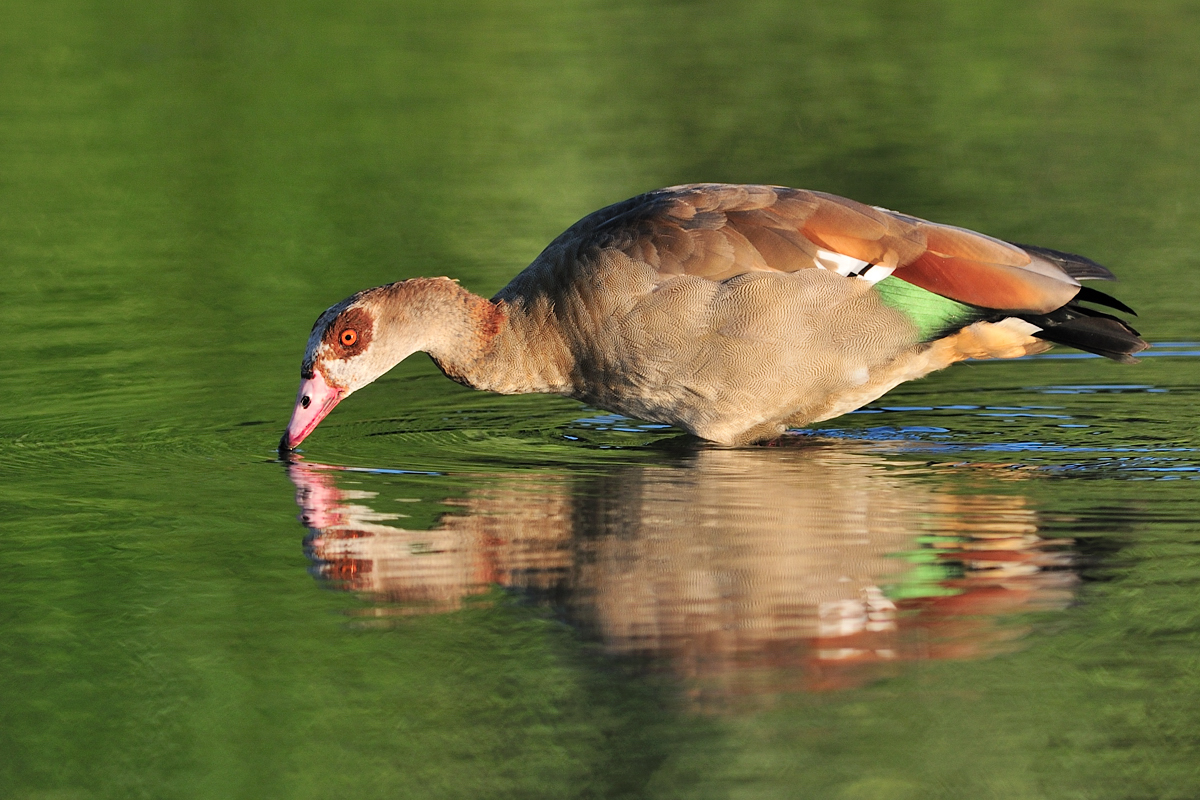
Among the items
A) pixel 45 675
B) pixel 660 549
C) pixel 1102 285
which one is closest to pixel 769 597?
pixel 660 549

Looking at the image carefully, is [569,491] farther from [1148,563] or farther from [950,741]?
[950,741]

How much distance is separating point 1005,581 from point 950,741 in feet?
4.49

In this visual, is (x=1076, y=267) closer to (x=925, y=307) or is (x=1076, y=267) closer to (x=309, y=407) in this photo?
(x=925, y=307)

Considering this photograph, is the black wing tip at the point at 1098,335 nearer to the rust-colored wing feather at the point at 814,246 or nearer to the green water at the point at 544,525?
the rust-colored wing feather at the point at 814,246

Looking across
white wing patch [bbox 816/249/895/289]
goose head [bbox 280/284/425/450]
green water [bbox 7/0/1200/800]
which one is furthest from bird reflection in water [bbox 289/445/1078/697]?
white wing patch [bbox 816/249/895/289]

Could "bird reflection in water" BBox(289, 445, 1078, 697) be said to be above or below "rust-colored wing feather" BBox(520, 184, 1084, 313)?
below

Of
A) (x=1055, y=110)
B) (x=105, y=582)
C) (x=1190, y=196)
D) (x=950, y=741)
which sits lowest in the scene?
(x=950, y=741)

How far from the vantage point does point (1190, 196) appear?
13812 millimetres

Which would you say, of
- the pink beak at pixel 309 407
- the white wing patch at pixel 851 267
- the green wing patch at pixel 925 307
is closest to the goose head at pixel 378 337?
the pink beak at pixel 309 407

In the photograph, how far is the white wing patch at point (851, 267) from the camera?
317 inches

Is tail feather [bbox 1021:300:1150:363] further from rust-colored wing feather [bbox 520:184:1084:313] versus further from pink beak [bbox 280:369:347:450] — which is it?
pink beak [bbox 280:369:347:450]

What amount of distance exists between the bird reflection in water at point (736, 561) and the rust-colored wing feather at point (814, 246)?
907mm

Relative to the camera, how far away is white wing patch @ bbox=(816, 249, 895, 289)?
8.05m

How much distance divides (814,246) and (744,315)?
1.49 feet
